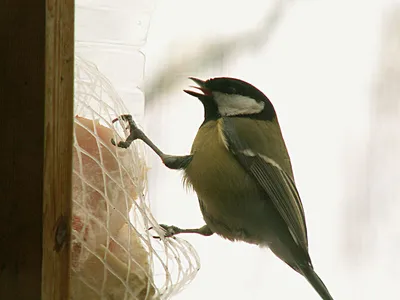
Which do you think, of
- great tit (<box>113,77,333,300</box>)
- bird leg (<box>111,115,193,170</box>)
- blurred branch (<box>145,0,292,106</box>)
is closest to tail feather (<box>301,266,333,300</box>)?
great tit (<box>113,77,333,300</box>)

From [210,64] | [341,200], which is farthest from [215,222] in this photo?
[341,200]

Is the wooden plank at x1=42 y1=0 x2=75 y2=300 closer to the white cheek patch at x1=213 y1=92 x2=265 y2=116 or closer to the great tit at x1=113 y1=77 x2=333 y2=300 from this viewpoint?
the great tit at x1=113 y1=77 x2=333 y2=300

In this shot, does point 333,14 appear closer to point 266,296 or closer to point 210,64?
point 210,64

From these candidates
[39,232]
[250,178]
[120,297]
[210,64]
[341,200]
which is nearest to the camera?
[39,232]

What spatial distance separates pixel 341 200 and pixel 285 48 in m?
0.51

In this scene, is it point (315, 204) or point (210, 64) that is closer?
point (210, 64)

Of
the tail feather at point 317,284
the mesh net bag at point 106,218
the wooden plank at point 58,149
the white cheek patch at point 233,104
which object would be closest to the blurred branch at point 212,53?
the white cheek patch at point 233,104

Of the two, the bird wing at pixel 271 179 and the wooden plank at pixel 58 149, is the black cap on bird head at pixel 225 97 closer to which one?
the bird wing at pixel 271 179

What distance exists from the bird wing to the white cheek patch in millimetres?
35

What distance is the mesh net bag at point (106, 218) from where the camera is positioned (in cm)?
81

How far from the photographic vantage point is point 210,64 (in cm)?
195

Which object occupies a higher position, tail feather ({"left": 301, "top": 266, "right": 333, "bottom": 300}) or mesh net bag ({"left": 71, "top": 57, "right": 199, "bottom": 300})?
mesh net bag ({"left": 71, "top": 57, "right": 199, "bottom": 300})

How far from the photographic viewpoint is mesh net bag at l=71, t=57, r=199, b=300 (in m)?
0.81

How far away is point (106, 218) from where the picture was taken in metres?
0.84
